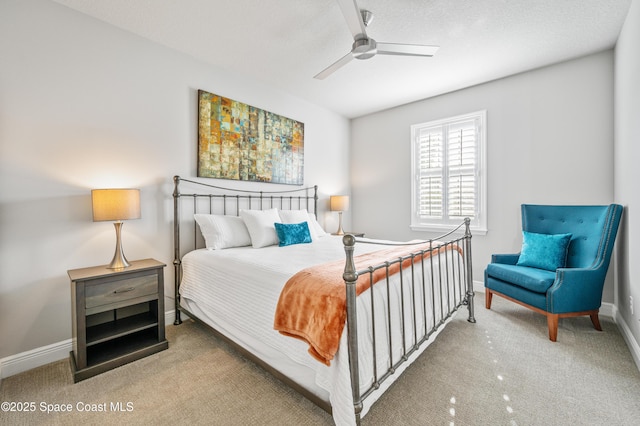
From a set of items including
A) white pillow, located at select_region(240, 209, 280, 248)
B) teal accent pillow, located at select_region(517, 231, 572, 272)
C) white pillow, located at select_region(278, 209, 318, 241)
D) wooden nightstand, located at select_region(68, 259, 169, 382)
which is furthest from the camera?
white pillow, located at select_region(278, 209, 318, 241)

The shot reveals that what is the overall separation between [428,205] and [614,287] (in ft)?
7.06

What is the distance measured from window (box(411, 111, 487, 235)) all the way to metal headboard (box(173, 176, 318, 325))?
166 cm

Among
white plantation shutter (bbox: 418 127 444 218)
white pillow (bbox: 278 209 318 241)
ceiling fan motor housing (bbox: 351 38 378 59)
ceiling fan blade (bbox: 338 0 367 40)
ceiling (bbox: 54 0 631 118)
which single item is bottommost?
white pillow (bbox: 278 209 318 241)

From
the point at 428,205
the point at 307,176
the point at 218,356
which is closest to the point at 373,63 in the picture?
the point at 307,176

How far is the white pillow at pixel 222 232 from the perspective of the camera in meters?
2.81

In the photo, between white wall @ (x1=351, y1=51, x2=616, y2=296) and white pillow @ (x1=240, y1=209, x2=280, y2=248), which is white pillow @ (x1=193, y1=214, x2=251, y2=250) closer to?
white pillow @ (x1=240, y1=209, x2=280, y2=248)

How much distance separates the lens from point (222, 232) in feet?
9.38

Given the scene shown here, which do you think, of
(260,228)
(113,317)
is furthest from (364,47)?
(113,317)

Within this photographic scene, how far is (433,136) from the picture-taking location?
4188 millimetres

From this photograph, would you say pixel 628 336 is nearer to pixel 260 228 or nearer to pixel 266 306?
pixel 266 306

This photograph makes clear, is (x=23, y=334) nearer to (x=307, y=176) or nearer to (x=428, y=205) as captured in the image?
(x=307, y=176)

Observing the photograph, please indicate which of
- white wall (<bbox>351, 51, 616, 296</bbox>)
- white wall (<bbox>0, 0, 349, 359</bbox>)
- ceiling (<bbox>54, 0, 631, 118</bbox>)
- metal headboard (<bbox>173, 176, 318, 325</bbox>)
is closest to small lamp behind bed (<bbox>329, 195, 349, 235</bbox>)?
metal headboard (<bbox>173, 176, 318, 325</bbox>)

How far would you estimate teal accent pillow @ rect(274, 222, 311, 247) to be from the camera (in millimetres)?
2992

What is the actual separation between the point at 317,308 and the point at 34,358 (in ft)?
7.69
